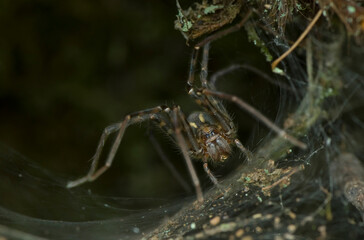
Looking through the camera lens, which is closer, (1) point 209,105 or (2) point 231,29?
(2) point 231,29

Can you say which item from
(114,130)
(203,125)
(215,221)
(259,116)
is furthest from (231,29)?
(215,221)

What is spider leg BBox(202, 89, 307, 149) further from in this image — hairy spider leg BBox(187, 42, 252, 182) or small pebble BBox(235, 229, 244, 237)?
small pebble BBox(235, 229, 244, 237)

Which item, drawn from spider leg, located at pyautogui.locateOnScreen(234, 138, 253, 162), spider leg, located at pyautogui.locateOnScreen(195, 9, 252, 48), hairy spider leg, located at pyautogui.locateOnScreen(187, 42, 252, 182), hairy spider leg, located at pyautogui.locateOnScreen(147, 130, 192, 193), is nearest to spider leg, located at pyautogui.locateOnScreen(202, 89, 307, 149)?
hairy spider leg, located at pyautogui.locateOnScreen(187, 42, 252, 182)

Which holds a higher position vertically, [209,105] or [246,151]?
[209,105]

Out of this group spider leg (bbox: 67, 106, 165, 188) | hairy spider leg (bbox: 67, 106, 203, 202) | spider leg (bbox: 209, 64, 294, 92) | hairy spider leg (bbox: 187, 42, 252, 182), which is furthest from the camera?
spider leg (bbox: 209, 64, 294, 92)

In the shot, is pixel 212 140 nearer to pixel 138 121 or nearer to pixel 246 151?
pixel 246 151

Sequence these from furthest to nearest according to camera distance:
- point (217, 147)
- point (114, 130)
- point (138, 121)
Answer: point (217, 147)
point (138, 121)
point (114, 130)

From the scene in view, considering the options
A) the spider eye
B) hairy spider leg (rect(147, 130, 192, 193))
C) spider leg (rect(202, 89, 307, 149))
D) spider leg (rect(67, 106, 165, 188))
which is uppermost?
spider leg (rect(67, 106, 165, 188))

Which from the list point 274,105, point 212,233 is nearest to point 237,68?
point 274,105

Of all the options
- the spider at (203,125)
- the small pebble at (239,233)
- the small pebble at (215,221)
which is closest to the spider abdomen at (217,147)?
the spider at (203,125)

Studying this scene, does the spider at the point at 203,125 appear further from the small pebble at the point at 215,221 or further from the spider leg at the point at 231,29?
the small pebble at the point at 215,221
